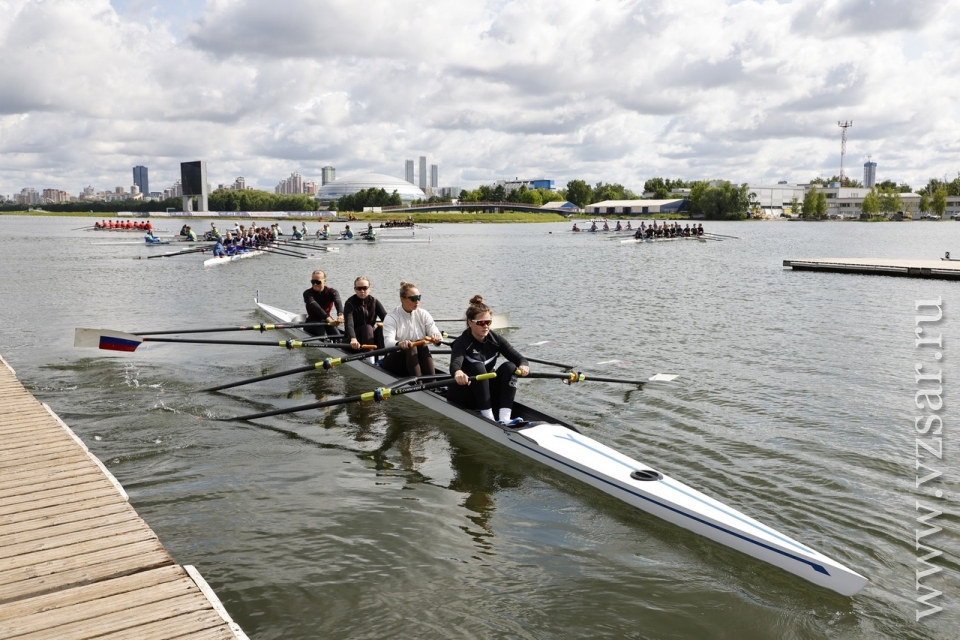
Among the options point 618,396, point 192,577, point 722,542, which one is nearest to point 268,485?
point 192,577

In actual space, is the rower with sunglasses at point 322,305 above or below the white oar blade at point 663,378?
above

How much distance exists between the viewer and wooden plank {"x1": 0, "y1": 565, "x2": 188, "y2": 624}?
3787mm

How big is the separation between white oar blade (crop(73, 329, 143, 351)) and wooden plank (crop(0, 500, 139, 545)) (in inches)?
246

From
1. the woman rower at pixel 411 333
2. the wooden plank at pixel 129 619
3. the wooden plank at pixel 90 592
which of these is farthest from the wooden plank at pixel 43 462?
the woman rower at pixel 411 333

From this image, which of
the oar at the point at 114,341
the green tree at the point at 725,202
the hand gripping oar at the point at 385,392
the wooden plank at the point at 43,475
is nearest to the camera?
the wooden plank at the point at 43,475

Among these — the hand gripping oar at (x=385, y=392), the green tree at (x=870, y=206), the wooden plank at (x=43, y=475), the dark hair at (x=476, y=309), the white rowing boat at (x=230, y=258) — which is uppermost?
the green tree at (x=870, y=206)

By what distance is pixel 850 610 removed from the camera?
472cm

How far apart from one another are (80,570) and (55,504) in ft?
4.00

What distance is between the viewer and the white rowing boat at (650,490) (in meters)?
4.82

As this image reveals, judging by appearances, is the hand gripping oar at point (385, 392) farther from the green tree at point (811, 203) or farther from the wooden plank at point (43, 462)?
the green tree at point (811, 203)

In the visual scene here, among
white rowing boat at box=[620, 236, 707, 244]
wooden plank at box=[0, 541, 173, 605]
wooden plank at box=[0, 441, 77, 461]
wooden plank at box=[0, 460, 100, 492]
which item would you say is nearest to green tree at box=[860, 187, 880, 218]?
white rowing boat at box=[620, 236, 707, 244]

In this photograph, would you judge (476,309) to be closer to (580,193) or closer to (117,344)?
(117,344)

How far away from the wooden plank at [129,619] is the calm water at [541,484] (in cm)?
82

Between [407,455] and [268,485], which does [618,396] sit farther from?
[268,485]
